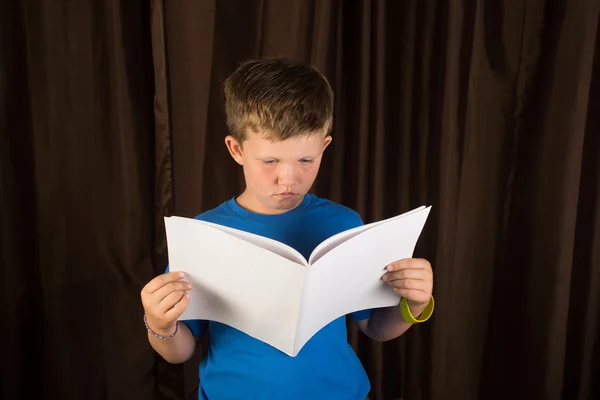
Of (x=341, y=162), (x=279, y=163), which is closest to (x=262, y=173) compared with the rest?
(x=279, y=163)

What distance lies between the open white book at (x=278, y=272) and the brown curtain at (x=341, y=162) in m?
0.71

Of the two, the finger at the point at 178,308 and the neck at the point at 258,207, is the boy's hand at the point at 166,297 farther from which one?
the neck at the point at 258,207

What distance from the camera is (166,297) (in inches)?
26.9

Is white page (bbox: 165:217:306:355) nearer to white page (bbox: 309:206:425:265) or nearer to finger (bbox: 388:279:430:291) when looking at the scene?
white page (bbox: 309:206:425:265)

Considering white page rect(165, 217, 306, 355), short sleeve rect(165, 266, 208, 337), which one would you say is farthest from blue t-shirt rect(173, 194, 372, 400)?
white page rect(165, 217, 306, 355)

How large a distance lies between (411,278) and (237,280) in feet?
0.97

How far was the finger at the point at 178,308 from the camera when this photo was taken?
69 centimetres

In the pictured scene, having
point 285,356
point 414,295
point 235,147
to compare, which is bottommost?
point 285,356

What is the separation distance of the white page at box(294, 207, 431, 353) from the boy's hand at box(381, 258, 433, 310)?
0.02m

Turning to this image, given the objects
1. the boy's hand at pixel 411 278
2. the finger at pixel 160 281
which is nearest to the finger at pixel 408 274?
the boy's hand at pixel 411 278

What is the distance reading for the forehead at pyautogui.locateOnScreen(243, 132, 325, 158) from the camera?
76 centimetres

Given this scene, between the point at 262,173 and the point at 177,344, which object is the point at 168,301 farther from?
the point at 262,173
